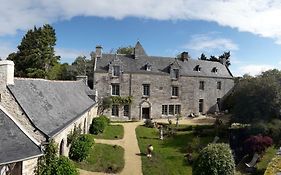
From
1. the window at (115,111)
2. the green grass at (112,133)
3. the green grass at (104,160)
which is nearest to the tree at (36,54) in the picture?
the window at (115,111)

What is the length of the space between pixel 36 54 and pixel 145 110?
23.3 m

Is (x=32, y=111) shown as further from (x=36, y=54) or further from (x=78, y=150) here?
(x=36, y=54)

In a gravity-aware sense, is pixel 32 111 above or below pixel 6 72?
below

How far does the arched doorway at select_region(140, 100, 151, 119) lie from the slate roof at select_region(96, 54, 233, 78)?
13.9 ft

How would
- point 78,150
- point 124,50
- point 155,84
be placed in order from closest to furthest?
point 78,150 < point 155,84 < point 124,50

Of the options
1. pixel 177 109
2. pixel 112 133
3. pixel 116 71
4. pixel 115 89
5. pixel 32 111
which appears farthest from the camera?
pixel 177 109

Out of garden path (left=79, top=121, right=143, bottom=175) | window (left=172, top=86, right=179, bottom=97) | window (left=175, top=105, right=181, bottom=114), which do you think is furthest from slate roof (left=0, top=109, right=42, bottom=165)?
window (left=175, top=105, right=181, bottom=114)

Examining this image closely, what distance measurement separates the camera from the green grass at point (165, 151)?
2041 cm

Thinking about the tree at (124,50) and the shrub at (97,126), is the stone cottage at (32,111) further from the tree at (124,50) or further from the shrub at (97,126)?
the tree at (124,50)

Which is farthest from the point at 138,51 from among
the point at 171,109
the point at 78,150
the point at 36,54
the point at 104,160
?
the point at 78,150

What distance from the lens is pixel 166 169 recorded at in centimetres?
2041

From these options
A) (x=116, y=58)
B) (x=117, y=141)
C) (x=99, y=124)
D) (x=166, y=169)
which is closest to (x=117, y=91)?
(x=116, y=58)

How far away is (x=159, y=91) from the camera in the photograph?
4297cm

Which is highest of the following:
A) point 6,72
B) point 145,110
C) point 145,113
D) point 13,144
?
point 6,72
